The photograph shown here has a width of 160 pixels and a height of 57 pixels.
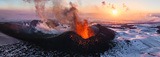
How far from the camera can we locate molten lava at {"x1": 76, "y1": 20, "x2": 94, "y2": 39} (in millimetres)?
65600

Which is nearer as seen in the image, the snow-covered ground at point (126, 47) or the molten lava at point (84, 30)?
the snow-covered ground at point (126, 47)

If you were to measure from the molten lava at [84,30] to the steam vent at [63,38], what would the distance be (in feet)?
3.51

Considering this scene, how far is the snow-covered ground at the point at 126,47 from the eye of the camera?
193 feet

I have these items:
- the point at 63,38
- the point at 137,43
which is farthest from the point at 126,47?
the point at 63,38

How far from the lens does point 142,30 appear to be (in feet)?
266

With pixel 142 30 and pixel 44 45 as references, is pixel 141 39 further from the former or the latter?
pixel 44 45

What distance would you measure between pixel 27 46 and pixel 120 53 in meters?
19.3

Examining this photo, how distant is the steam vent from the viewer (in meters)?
61.9

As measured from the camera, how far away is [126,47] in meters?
65.5

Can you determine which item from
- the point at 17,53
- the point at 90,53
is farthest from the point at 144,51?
the point at 17,53

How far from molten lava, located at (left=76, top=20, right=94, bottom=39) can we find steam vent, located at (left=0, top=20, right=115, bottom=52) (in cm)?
107

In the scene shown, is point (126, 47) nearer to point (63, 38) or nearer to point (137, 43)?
point (137, 43)

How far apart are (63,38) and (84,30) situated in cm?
530

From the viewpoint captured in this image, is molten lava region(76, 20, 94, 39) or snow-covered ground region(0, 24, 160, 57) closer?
snow-covered ground region(0, 24, 160, 57)
